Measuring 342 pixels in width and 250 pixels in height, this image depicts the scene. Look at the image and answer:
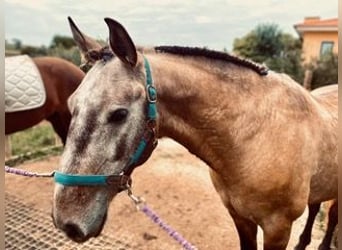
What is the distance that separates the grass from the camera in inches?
199

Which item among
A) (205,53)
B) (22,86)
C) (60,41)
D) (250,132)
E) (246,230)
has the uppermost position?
(205,53)

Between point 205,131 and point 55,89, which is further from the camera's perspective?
point 55,89

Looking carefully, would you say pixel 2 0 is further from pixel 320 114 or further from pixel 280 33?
pixel 280 33

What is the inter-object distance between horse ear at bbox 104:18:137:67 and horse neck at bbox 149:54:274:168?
124mm

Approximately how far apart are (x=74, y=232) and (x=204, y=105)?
644 millimetres

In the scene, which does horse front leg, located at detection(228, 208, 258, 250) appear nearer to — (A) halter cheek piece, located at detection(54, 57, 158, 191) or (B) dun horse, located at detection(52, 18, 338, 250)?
(B) dun horse, located at detection(52, 18, 338, 250)

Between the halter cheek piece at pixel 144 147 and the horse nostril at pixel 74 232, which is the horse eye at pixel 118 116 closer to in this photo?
the halter cheek piece at pixel 144 147

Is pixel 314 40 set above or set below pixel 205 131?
below

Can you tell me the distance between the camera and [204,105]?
1.32 m

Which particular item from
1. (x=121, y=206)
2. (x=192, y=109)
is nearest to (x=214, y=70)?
(x=192, y=109)

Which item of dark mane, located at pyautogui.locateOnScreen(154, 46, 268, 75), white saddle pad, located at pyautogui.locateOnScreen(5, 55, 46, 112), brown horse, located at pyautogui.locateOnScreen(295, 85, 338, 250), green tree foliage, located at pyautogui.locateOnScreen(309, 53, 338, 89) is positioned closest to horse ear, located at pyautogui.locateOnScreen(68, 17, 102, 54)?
dark mane, located at pyautogui.locateOnScreen(154, 46, 268, 75)

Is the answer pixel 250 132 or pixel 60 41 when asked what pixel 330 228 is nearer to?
pixel 250 132

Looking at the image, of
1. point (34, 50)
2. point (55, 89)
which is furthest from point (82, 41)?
point (34, 50)

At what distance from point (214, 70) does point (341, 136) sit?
618mm
